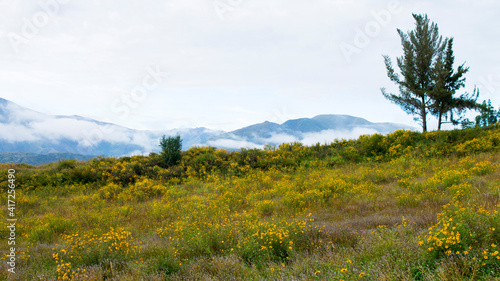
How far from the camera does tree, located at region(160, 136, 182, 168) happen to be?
17.4 metres

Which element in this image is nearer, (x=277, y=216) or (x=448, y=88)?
(x=277, y=216)

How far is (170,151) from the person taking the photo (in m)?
17.6

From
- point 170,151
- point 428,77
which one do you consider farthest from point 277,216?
point 428,77

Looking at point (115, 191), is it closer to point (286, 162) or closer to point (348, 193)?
point (286, 162)

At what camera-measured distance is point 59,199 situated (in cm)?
1231

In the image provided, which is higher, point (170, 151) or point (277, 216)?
point (170, 151)

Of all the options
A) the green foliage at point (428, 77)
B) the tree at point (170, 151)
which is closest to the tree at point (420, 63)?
the green foliage at point (428, 77)

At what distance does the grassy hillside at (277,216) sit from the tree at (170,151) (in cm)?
60

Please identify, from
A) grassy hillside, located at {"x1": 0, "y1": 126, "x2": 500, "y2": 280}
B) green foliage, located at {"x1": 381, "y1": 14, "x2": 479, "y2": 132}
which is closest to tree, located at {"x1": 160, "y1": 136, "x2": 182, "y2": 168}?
grassy hillside, located at {"x1": 0, "y1": 126, "x2": 500, "y2": 280}

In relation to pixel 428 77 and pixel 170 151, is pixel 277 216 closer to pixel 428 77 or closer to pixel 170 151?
pixel 170 151

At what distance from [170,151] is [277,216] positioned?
12.0 meters

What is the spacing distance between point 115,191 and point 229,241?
10.2 metres

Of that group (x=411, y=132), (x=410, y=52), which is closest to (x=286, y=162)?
(x=411, y=132)

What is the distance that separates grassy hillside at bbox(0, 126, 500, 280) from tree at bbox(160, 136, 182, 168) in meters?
0.60
